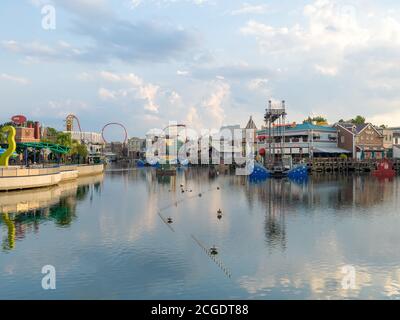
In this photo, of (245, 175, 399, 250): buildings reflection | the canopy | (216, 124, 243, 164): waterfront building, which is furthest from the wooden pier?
the canopy

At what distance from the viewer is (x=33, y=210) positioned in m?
46.4

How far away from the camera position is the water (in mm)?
21578

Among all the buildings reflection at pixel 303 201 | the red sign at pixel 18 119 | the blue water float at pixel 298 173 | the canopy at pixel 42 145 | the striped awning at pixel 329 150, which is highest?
the red sign at pixel 18 119

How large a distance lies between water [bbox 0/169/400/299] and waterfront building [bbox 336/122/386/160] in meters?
79.9

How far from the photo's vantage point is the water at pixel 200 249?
21.6 meters

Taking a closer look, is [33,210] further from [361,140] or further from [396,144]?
[396,144]

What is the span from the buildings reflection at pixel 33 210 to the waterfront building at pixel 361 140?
90.5 metres

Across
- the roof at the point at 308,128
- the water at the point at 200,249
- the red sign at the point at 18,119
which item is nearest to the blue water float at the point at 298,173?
the roof at the point at 308,128

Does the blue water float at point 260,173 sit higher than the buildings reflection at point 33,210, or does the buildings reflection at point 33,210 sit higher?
the blue water float at point 260,173

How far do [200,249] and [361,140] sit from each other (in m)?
114

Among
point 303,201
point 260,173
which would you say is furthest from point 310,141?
point 303,201

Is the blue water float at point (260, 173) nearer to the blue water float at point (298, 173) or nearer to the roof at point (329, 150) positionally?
the blue water float at point (298, 173)

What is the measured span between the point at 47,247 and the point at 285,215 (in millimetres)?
24513

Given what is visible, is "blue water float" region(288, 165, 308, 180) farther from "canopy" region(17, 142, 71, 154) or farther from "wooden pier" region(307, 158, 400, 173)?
"canopy" region(17, 142, 71, 154)
